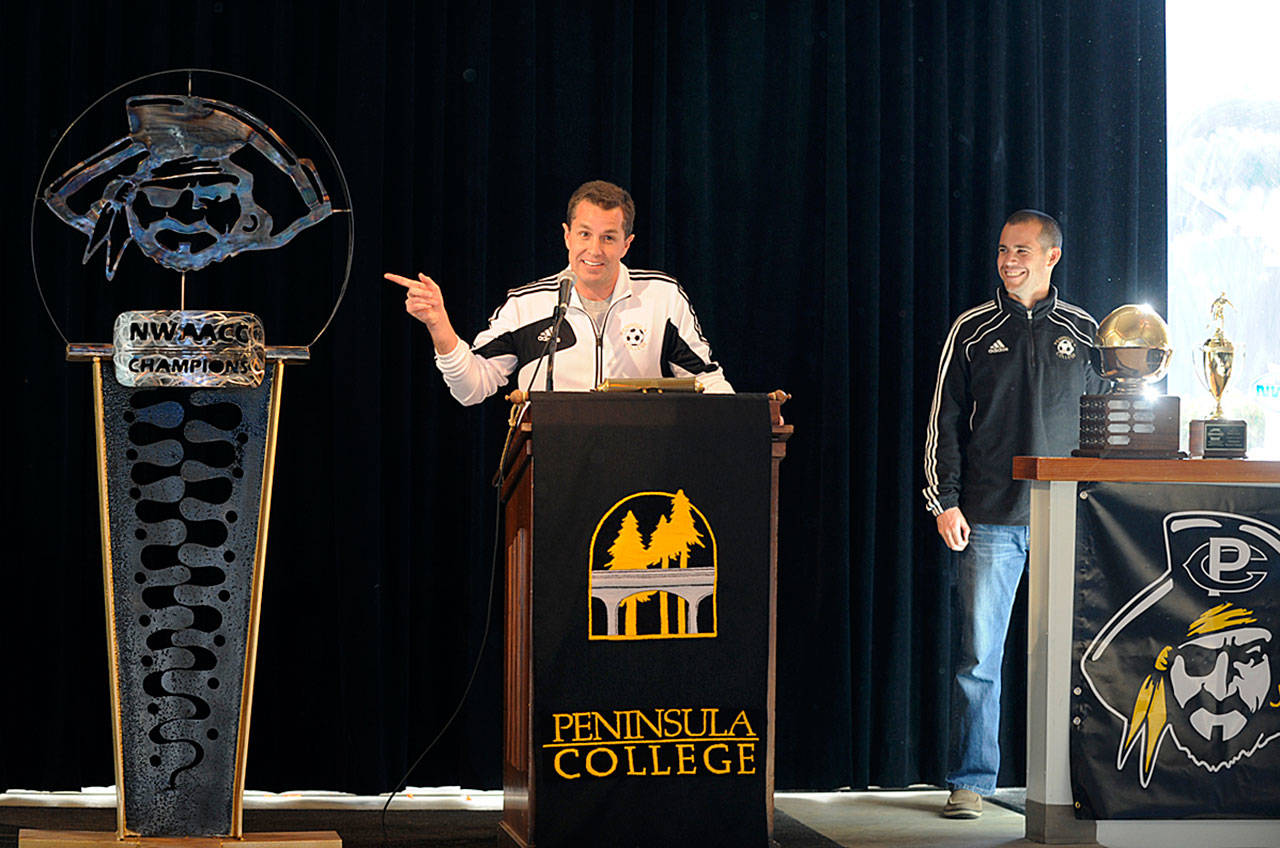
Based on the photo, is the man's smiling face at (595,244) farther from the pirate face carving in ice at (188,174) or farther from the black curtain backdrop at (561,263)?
the pirate face carving in ice at (188,174)

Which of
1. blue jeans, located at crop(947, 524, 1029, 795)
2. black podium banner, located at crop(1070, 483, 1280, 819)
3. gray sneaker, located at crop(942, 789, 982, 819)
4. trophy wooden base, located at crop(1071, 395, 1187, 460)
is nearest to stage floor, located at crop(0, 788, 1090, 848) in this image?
gray sneaker, located at crop(942, 789, 982, 819)

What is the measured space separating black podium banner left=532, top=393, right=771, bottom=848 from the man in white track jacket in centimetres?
96

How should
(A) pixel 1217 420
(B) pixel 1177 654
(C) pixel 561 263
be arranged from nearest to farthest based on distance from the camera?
(B) pixel 1177 654
(A) pixel 1217 420
(C) pixel 561 263

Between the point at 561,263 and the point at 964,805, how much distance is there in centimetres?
202

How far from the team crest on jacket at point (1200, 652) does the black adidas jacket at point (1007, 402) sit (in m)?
0.60

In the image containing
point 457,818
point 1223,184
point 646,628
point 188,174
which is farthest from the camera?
point 1223,184

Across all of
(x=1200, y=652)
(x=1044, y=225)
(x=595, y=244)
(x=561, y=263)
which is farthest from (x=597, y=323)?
(x=1200, y=652)

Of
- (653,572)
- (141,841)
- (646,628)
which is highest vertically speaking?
(653,572)

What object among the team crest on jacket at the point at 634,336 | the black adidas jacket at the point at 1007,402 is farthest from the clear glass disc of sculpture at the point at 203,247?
the black adidas jacket at the point at 1007,402

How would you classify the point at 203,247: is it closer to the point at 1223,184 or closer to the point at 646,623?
the point at 646,623

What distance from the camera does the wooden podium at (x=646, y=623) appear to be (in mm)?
2357

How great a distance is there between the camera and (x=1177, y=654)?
9.89ft

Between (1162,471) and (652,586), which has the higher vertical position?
(1162,471)

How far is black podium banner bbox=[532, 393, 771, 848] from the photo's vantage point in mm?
2357
